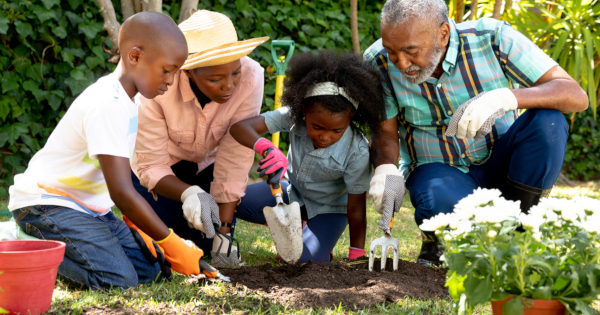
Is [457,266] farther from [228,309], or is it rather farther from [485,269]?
[228,309]

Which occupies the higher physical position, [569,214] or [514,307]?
[569,214]

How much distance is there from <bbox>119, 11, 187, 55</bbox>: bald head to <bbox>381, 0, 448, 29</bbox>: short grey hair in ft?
2.99

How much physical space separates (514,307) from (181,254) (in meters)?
1.20

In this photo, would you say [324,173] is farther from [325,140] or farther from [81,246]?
[81,246]

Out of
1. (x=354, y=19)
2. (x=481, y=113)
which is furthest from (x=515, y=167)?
(x=354, y=19)

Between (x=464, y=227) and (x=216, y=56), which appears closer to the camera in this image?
(x=464, y=227)

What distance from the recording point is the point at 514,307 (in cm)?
121

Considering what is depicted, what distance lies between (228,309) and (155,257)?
0.54m

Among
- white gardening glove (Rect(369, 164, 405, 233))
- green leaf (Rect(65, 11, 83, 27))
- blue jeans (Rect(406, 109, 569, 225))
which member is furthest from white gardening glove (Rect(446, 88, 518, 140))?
green leaf (Rect(65, 11, 83, 27))

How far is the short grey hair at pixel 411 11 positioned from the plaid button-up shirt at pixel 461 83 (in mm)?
153

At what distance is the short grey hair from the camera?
223cm

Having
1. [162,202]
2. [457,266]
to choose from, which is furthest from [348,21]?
[457,266]

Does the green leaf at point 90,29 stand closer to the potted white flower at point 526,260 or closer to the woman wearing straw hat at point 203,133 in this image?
the woman wearing straw hat at point 203,133

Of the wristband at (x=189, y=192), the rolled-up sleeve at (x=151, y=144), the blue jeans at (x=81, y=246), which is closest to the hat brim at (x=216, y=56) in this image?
the rolled-up sleeve at (x=151, y=144)
